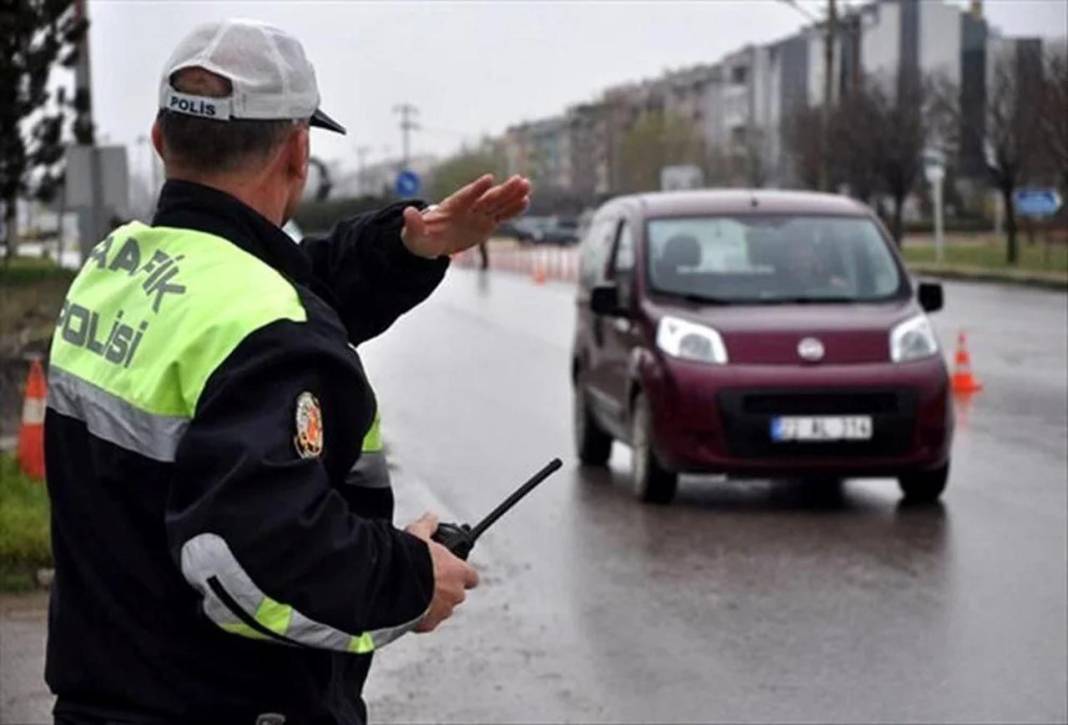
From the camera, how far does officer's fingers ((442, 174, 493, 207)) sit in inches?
125

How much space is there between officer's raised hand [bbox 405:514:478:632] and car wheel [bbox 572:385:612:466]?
943 centimetres

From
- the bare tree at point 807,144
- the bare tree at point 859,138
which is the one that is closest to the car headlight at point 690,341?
the bare tree at point 859,138

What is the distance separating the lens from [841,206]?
11.6m

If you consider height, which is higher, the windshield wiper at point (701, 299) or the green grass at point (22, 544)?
the windshield wiper at point (701, 299)

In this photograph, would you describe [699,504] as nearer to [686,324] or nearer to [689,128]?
[686,324]

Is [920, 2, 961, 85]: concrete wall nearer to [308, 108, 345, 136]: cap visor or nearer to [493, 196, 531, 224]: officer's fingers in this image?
[493, 196, 531, 224]: officer's fingers

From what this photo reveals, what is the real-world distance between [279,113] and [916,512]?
809 cm

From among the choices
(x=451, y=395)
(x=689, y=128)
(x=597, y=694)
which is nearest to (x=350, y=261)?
(x=597, y=694)

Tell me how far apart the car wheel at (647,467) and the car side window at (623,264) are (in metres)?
0.79

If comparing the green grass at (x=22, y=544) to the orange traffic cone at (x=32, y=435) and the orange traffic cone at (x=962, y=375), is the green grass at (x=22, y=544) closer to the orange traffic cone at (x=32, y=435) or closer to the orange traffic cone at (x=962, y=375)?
the orange traffic cone at (x=32, y=435)

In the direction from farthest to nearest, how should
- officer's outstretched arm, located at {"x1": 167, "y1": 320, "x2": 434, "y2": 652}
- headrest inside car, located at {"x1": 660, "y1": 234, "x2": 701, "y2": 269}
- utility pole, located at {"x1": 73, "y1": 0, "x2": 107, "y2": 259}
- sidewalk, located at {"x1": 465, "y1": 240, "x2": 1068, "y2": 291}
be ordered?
sidewalk, located at {"x1": 465, "y1": 240, "x2": 1068, "y2": 291}, utility pole, located at {"x1": 73, "y1": 0, "x2": 107, "y2": 259}, headrest inside car, located at {"x1": 660, "y1": 234, "x2": 701, "y2": 269}, officer's outstretched arm, located at {"x1": 167, "y1": 320, "x2": 434, "y2": 652}

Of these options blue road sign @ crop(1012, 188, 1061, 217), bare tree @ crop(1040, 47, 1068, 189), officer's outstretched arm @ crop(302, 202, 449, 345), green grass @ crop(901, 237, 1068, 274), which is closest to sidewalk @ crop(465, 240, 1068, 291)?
green grass @ crop(901, 237, 1068, 274)

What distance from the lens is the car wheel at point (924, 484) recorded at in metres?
10.3

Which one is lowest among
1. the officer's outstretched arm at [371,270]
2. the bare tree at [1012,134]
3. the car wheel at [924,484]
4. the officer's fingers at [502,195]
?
the car wheel at [924,484]
